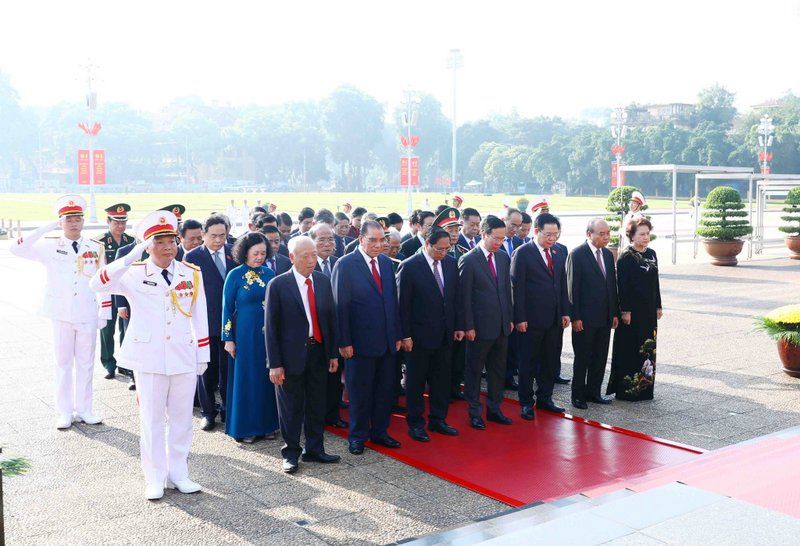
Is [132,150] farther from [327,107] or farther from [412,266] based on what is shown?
[412,266]

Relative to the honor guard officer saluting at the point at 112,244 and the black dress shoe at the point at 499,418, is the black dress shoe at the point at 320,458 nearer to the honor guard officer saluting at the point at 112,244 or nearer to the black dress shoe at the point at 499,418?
the black dress shoe at the point at 499,418

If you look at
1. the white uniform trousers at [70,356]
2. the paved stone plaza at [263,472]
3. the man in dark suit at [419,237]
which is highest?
the man in dark suit at [419,237]

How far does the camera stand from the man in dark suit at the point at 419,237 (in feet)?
27.8

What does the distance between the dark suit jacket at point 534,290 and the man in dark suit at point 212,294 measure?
2513mm

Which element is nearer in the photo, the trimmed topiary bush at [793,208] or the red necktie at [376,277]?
the red necktie at [376,277]

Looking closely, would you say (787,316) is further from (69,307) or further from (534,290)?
(69,307)

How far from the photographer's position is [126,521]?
4754 mm

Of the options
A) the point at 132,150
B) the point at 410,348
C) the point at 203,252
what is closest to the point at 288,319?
the point at 410,348

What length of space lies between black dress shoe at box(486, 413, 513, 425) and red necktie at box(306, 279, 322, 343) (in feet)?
6.22

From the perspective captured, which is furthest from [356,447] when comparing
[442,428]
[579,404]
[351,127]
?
[351,127]

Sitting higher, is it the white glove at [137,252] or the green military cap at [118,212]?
the green military cap at [118,212]

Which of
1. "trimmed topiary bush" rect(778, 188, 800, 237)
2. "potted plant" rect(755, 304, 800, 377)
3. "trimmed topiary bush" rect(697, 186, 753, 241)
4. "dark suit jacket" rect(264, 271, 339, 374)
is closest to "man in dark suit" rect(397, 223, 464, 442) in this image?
"dark suit jacket" rect(264, 271, 339, 374)

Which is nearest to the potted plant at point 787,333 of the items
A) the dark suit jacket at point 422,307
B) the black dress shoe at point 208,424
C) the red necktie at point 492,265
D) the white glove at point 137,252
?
the red necktie at point 492,265

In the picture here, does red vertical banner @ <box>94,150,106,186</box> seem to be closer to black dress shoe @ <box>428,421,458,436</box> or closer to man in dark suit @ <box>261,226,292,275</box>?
man in dark suit @ <box>261,226,292,275</box>
